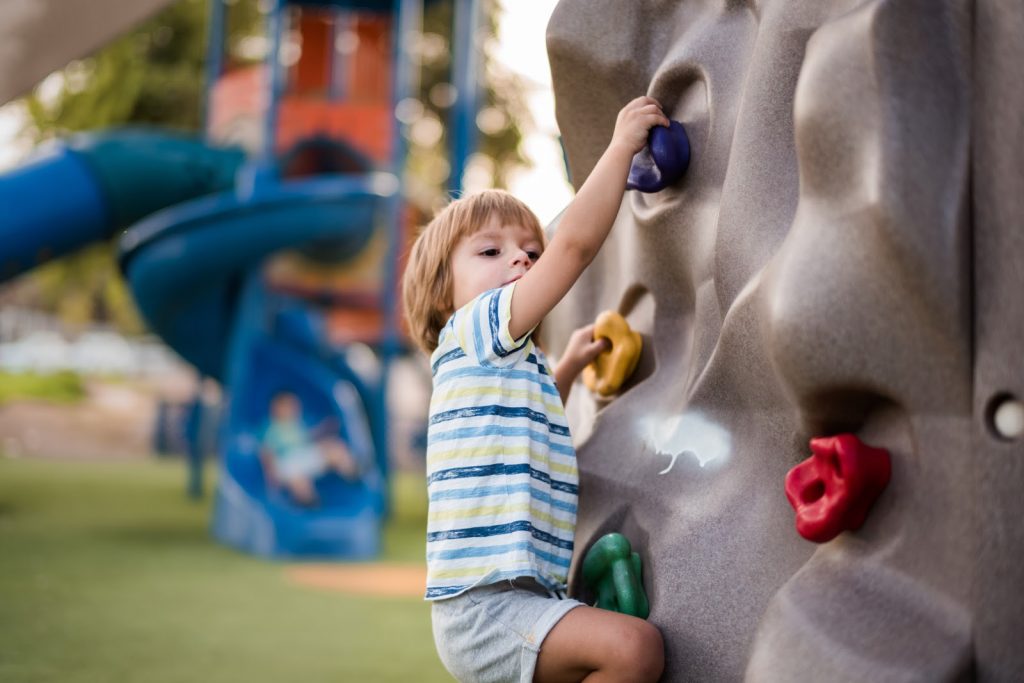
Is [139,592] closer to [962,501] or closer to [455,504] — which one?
[455,504]

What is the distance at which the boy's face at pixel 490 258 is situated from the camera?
1.90 meters

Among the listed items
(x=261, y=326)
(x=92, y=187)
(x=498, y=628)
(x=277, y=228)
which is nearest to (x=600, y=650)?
(x=498, y=628)

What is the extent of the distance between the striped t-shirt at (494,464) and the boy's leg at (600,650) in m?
0.12

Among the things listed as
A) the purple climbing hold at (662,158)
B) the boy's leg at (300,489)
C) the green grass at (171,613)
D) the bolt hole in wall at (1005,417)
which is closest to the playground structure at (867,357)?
the bolt hole in wall at (1005,417)

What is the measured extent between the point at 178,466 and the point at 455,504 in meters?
12.5

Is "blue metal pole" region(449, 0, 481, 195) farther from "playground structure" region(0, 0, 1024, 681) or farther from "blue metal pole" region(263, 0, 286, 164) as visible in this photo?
"playground structure" region(0, 0, 1024, 681)

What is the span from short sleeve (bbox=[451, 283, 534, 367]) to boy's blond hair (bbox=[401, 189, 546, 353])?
14 cm

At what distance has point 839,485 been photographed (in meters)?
1.31

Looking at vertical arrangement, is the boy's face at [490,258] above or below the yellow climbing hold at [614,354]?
above

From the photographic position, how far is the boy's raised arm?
1699 millimetres

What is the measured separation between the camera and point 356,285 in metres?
9.38

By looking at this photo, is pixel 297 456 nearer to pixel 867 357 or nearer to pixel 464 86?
pixel 464 86

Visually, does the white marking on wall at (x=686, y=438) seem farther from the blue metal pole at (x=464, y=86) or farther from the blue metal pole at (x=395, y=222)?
the blue metal pole at (x=464, y=86)

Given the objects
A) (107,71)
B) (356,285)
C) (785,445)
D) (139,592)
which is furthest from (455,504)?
(107,71)
